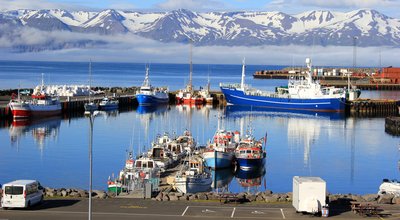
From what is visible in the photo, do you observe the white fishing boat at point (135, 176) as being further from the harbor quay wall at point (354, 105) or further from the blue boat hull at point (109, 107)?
the blue boat hull at point (109, 107)

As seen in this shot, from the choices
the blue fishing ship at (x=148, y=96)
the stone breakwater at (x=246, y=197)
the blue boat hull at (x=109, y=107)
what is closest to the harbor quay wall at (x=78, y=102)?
the blue fishing ship at (x=148, y=96)

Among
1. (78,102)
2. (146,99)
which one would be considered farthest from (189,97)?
(78,102)

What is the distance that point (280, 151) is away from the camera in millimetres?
60719

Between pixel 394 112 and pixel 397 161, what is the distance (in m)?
46.5

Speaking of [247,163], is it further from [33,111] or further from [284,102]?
[284,102]

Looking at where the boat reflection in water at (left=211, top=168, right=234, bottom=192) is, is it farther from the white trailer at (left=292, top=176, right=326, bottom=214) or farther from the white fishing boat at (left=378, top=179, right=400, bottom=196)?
the white trailer at (left=292, top=176, right=326, bottom=214)

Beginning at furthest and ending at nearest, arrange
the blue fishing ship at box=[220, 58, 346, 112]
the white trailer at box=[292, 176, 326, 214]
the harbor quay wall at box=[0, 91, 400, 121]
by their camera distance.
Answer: the blue fishing ship at box=[220, 58, 346, 112], the harbor quay wall at box=[0, 91, 400, 121], the white trailer at box=[292, 176, 326, 214]

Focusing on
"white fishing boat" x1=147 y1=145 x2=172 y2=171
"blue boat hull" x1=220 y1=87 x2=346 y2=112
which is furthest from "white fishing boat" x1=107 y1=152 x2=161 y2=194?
"blue boat hull" x1=220 y1=87 x2=346 y2=112

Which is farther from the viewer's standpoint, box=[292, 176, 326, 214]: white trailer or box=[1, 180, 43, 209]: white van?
box=[1, 180, 43, 209]: white van

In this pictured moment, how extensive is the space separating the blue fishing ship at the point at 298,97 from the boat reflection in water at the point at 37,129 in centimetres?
3755

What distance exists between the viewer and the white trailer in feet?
88.1

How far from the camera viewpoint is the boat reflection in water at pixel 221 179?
141 feet

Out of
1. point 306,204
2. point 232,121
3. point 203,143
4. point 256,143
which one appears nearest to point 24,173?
point 256,143

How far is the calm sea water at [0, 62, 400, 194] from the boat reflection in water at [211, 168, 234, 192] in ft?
0.23
